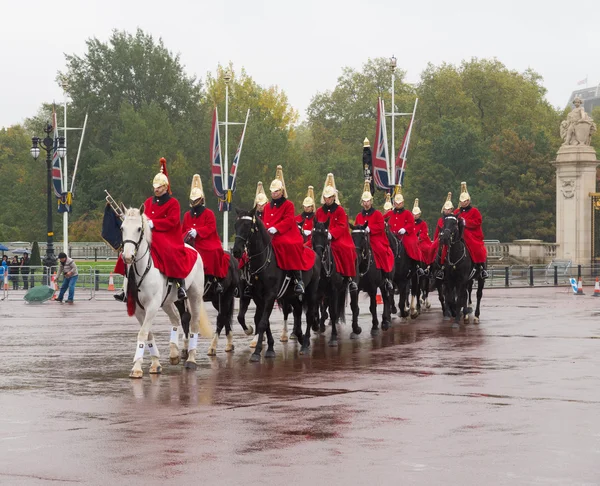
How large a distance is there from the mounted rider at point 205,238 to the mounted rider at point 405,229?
785cm

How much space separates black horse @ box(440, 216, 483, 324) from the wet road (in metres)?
3.49

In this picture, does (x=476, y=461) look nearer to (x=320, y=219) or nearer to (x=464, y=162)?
(x=320, y=219)

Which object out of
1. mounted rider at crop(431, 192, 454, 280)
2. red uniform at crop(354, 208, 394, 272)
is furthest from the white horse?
mounted rider at crop(431, 192, 454, 280)

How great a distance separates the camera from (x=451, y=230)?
22.7 m

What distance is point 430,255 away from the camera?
25578 mm

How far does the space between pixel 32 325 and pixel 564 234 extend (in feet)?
100

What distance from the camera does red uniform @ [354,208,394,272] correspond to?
21.6 m

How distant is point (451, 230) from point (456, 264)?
2.46 ft

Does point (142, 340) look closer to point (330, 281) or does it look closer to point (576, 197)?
point (330, 281)

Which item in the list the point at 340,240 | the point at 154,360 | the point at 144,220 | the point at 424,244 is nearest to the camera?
the point at 144,220

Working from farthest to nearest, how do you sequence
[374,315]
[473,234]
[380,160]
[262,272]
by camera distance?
[380,160] < [473,234] < [374,315] < [262,272]

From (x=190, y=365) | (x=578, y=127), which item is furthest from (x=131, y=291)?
(x=578, y=127)

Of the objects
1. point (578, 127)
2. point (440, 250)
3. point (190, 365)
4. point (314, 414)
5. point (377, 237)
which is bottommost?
point (314, 414)

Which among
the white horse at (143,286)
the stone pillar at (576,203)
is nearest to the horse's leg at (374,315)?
the white horse at (143,286)
